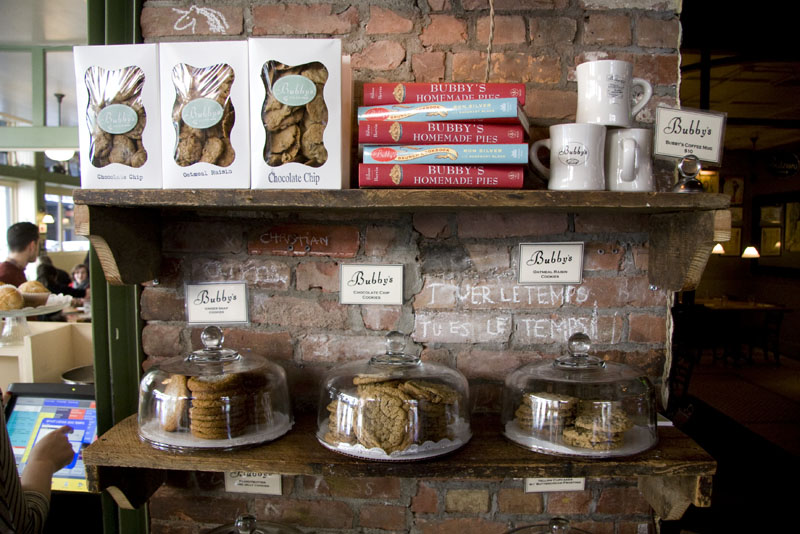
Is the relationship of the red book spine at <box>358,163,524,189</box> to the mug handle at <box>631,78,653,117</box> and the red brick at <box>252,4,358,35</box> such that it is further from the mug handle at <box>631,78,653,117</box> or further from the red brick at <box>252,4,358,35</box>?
the red brick at <box>252,4,358,35</box>

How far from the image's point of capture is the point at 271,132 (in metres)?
→ 0.92

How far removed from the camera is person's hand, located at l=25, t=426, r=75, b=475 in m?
1.23

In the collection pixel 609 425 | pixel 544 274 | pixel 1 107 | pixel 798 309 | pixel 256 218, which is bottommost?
pixel 798 309

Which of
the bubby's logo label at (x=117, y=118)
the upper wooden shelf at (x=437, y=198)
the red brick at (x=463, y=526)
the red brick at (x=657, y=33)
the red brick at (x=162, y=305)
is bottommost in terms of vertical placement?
the red brick at (x=463, y=526)

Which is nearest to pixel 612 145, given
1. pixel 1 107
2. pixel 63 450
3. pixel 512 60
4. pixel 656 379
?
pixel 512 60

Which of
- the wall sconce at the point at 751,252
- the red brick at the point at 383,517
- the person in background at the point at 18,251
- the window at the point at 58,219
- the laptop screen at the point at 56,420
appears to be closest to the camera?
the red brick at the point at 383,517

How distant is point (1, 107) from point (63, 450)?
22.3 feet

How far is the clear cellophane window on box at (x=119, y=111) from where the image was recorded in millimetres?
942

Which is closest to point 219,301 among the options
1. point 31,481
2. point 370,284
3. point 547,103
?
point 370,284

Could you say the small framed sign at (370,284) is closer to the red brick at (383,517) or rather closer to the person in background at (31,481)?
the red brick at (383,517)

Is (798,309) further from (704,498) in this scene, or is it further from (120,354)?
(120,354)

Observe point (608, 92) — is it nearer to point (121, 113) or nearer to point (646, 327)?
point (646, 327)

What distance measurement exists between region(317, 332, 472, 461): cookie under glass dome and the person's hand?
0.71 metres

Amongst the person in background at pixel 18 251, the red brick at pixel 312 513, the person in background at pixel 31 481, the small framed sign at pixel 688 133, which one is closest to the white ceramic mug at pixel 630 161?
the small framed sign at pixel 688 133
